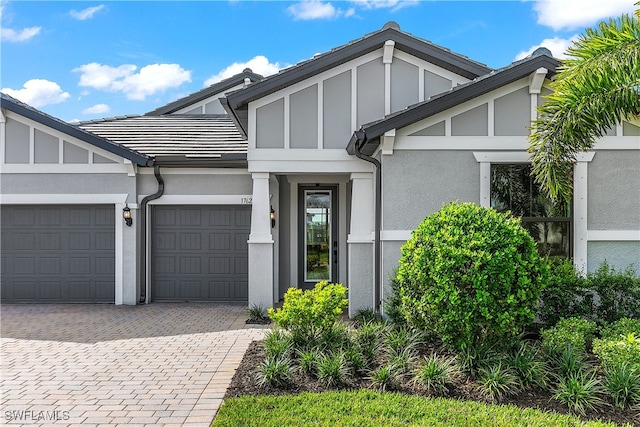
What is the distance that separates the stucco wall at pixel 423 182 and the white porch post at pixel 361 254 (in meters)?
1.10

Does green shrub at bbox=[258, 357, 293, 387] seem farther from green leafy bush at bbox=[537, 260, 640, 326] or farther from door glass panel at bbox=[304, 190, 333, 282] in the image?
door glass panel at bbox=[304, 190, 333, 282]

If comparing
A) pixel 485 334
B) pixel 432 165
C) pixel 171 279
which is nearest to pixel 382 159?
pixel 432 165

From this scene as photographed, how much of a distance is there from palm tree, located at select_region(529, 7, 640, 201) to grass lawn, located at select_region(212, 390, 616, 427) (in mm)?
3577

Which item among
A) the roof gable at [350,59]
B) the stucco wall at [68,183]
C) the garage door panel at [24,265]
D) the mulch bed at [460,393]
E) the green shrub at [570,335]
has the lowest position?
the mulch bed at [460,393]

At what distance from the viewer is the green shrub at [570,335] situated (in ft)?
18.8

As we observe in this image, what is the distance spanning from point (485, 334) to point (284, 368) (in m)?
2.44

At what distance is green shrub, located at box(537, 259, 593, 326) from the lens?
22.4ft

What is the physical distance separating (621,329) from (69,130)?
426 inches

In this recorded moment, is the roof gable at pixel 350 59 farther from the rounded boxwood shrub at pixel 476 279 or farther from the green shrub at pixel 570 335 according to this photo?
the green shrub at pixel 570 335

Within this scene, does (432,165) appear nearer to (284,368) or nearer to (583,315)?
(583,315)

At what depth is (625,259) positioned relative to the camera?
25.5ft

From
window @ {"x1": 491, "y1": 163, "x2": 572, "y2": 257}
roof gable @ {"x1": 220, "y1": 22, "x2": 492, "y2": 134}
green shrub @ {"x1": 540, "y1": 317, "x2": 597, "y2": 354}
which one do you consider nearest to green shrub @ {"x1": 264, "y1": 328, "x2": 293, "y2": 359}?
green shrub @ {"x1": 540, "y1": 317, "x2": 597, "y2": 354}

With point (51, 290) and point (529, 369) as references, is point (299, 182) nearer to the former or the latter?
point (51, 290)

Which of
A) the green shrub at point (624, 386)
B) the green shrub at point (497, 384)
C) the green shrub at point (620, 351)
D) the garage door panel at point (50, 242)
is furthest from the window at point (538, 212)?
the garage door panel at point (50, 242)
